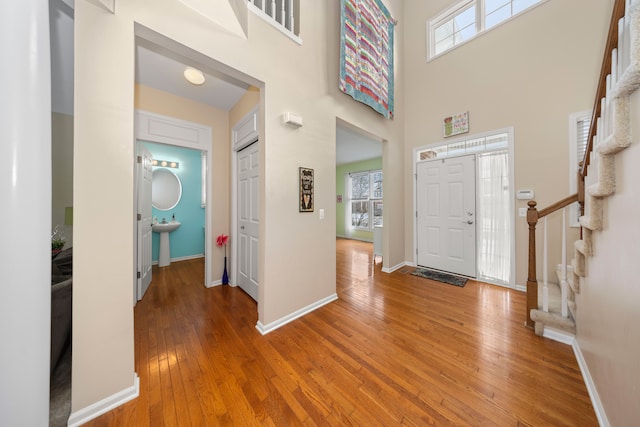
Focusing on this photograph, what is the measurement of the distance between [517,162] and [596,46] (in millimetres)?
1380

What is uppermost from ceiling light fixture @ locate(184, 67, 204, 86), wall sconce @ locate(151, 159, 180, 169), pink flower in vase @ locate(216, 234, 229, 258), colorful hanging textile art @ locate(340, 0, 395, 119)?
colorful hanging textile art @ locate(340, 0, 395, 119)

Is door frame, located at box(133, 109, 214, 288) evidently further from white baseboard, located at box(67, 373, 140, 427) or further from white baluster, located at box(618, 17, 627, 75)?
white baluster, located at box(618, 17, 627, 75)

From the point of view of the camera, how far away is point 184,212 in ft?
14.8

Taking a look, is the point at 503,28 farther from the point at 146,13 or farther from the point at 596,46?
the point at 146,13

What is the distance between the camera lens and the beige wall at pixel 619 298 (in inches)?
35.1

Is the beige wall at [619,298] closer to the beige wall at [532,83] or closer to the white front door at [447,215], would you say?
the beige wall at [532,83]

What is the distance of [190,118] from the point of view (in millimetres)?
2854

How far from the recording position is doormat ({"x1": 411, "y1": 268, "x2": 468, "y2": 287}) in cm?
311

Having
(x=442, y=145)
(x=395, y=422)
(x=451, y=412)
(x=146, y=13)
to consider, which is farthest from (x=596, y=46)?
(x=146, y=13)

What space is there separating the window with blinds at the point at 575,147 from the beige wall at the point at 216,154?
175 inches

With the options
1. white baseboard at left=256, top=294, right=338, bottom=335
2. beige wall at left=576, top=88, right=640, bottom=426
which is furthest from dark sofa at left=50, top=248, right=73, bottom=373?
beige wall at left=576, top=88, right=640, bottom=426

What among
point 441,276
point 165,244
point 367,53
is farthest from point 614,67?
point 165,244

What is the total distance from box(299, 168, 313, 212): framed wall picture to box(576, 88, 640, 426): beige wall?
6.68 ft

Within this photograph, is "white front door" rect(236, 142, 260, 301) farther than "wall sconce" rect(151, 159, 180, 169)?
No
